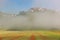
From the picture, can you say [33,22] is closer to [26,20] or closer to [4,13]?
[26,20]

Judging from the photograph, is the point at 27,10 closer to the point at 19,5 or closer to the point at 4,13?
the point at 19,5

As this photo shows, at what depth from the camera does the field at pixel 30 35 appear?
3.76ft

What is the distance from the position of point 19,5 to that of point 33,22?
0.64ft

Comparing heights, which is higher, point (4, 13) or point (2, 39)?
point (4, 13)

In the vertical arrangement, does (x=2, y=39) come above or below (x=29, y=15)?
below

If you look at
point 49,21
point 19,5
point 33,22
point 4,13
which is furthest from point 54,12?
point 4,13

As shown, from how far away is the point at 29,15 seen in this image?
3.89ft

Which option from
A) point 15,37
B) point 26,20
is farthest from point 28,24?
point 15,37

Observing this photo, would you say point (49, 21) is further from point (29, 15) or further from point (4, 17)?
point (4, 17)

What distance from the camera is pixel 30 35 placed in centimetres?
116

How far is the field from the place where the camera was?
1.15 m

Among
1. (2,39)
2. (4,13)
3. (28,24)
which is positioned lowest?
(2,39)

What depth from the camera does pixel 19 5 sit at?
118 cm

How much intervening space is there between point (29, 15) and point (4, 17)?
0.72 ft
